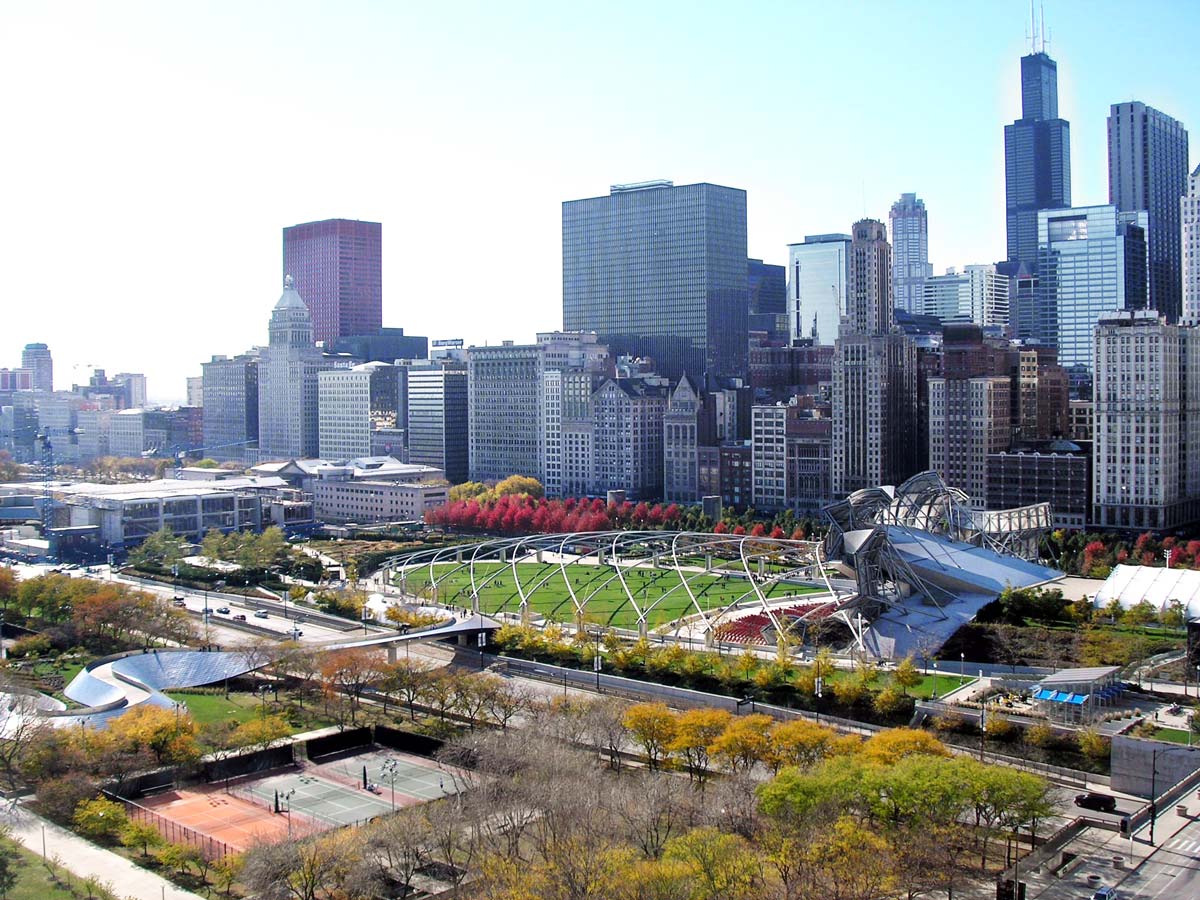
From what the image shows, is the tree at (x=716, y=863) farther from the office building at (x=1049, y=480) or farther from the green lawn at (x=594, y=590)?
the office building at (x=1049, y=480)

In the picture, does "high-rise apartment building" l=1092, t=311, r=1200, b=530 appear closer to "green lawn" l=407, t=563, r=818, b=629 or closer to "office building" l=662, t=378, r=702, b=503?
"green lawn" l=407, t=563, r=818, b=629

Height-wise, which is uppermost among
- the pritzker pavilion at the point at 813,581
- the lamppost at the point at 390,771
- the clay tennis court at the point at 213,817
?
the pritzker pavilion at the point at 813,581

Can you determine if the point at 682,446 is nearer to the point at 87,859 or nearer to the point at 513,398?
the point at 513,398

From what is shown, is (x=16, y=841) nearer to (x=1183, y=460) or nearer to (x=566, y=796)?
(x=566, y=796)

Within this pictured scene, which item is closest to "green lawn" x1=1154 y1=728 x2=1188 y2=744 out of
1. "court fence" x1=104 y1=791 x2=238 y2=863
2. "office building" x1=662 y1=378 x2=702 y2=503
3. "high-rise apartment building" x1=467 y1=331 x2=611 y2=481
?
"court fence" x1=104 y1=791 x2=238 y2=863

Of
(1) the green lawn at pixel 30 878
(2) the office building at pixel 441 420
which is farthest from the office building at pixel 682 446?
(1) the green lawn at pixel 30 878

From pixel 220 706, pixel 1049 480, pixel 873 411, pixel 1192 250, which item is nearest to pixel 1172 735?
pixel 220 706
